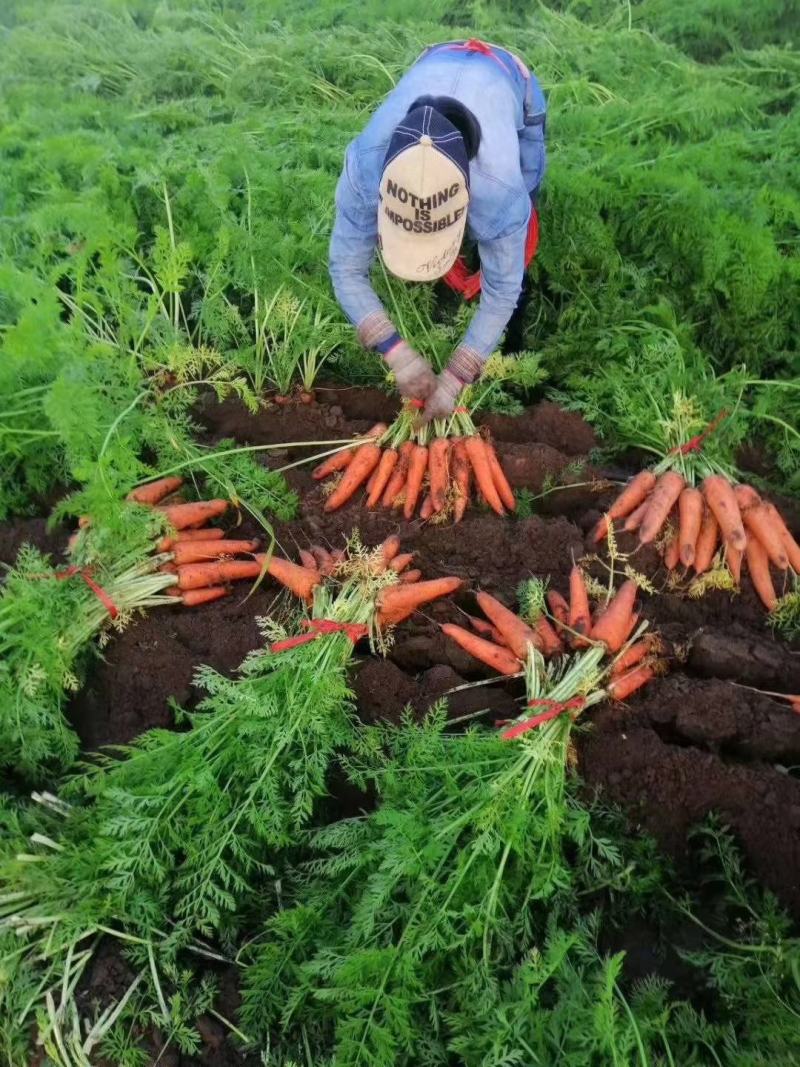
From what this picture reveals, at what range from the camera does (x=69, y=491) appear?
12.5 feet

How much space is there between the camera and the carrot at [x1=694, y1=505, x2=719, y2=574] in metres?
3.35

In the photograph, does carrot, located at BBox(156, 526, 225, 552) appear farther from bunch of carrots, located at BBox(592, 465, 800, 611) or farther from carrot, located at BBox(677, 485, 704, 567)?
carrot, located at BBox(677, 485, 704, 567)

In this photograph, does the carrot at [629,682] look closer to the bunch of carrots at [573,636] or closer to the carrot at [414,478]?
the bunch of carrots at [573,636]

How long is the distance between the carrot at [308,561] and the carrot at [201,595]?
1.35 ft

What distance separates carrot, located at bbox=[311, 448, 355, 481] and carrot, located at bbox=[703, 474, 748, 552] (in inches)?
67.4

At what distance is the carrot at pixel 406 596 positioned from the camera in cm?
316

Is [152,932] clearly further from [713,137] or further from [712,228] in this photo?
[713,137]

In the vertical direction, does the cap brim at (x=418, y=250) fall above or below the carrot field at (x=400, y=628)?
above

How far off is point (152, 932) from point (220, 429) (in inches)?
98.3

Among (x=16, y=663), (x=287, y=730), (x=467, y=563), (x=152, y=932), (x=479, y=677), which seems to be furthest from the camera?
(x=467, y=563)

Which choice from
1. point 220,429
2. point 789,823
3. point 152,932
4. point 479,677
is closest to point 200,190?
point 220,429

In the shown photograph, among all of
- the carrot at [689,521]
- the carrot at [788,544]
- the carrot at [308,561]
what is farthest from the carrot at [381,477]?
the carrot at [788,544]

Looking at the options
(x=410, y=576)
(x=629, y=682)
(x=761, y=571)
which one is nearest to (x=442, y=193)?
(x=410, y=576)

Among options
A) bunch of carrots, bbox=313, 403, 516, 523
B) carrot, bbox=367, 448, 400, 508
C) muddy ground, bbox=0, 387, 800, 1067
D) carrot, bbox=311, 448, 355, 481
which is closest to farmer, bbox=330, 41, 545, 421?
bunch of carrots, bbox=313, 403, 516, 523
